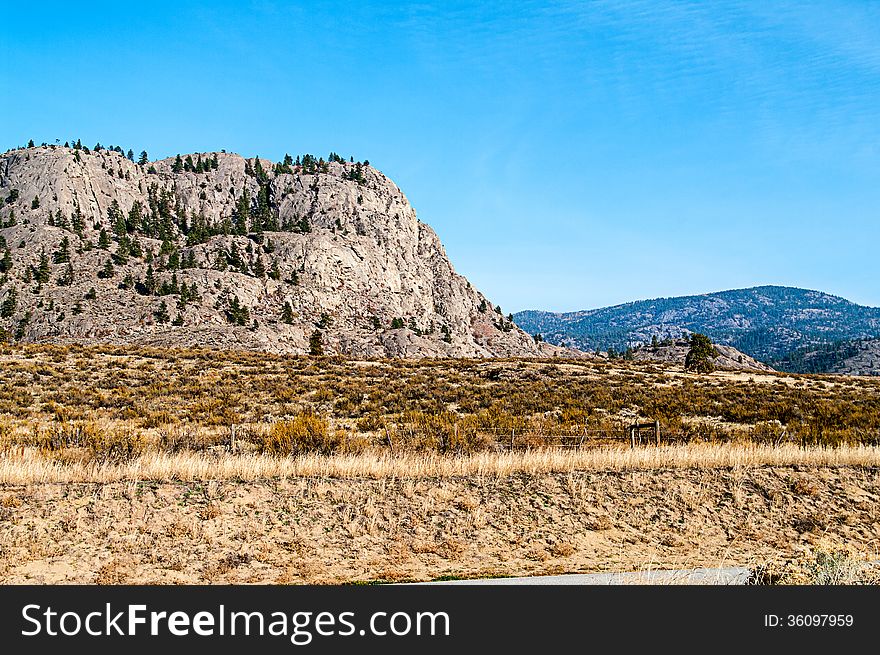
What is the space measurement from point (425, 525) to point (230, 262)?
130m

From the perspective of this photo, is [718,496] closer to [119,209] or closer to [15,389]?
[15,389]

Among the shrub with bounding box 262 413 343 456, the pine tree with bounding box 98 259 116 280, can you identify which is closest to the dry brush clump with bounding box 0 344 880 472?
the shrub with bounding box 262 413 343 456

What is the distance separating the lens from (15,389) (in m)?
32.5

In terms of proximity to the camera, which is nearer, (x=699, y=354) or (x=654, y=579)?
(x=654, y=579)

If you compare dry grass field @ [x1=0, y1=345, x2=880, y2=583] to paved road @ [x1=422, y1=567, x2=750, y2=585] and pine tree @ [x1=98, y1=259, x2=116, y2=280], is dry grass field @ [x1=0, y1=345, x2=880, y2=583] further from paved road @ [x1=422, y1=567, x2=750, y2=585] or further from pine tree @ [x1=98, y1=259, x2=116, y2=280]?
pine tree @ [x1=98, y1=259, x2=116, y2=280]

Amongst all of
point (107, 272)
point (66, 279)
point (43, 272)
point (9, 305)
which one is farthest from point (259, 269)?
point (9, 305)

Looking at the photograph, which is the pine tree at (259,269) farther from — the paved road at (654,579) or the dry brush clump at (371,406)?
the paved road at (654,579)

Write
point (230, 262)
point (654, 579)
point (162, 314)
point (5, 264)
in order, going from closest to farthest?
point (654, 579) → point (162, 314) → point (5, 264) → point (230, 262)

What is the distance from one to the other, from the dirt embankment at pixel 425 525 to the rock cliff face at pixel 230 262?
69.5 metres

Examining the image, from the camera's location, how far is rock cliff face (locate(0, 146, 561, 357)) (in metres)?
101

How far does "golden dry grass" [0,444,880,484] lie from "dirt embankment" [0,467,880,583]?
0.42 meters

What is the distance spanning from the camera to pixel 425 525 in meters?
13.5

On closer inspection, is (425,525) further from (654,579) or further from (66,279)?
(66,279)

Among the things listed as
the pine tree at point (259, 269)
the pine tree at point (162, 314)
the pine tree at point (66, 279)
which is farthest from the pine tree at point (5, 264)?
the pine tree at point (259, 269)
